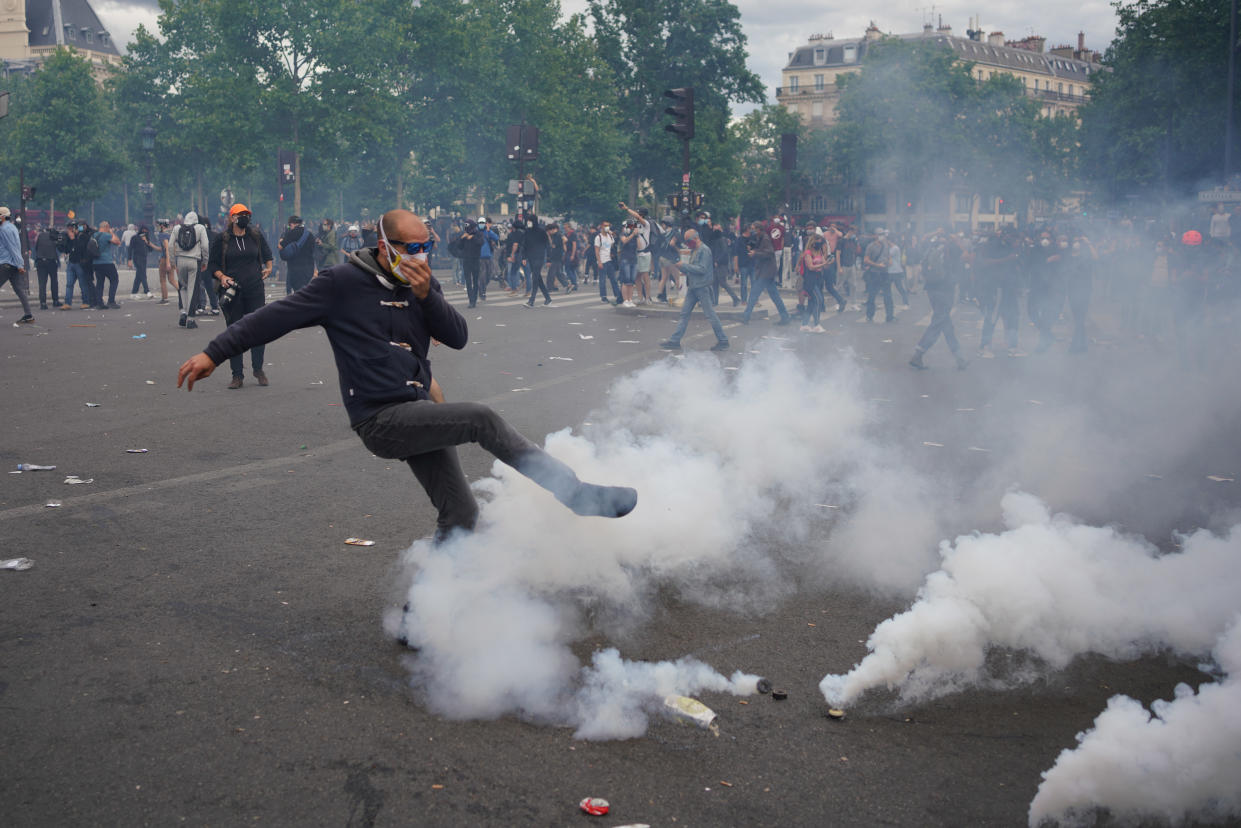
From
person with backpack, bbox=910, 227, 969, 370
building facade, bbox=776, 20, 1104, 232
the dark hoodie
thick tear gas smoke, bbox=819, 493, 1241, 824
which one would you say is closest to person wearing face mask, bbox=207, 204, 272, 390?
the dark hoodie

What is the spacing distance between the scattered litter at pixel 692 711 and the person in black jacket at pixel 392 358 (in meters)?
0.75

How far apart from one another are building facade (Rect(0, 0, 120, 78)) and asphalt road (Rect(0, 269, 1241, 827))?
119m

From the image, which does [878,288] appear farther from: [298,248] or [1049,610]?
[1049,610]

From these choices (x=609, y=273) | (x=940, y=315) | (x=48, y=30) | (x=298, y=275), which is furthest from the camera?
(x=48, y=30)

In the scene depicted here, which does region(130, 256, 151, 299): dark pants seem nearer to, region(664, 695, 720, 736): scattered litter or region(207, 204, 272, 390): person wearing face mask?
region(207, 204, 272, 390): person wearing face mask

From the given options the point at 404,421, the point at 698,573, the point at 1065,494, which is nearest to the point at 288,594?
the point at 404,421

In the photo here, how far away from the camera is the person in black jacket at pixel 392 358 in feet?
12.6

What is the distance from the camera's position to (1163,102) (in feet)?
114

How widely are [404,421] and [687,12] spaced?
200 feet

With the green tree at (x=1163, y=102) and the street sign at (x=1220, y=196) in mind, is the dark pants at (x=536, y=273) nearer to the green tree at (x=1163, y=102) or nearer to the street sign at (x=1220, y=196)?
the street sign at (x=1220, y=196)

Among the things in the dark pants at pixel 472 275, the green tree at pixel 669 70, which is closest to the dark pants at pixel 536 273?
the dark pants at pixel 472 275

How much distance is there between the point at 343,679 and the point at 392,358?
1.17 meters

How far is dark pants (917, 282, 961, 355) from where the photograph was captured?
1258 cm

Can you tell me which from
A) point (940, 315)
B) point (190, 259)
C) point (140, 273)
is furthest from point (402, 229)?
point (140, 273)
